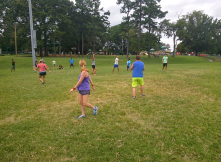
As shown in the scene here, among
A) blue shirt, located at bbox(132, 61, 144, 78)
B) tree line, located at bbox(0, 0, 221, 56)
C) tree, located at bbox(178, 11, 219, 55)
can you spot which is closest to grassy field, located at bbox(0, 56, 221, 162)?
blue shirt, located at bbox(132, 61, 144, 78)

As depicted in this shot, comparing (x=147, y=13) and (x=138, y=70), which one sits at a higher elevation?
(x=147, y=13)

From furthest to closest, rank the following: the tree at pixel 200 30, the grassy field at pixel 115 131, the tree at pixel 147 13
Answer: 1. the tree at pixel 200 30
2. the tree at pixel 147 13
3. the grassy field at pixel 115 131

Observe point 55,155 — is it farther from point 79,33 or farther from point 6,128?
point 79,33

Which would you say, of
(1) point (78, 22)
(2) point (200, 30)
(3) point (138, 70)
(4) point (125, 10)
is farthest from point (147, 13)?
(3) point (138, 70)

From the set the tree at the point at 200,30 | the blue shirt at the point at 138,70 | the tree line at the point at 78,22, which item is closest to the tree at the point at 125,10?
the tree line at the point at 78,22

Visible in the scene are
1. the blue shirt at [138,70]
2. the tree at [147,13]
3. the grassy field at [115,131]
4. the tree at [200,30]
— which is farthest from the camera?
the tree at [200,30]

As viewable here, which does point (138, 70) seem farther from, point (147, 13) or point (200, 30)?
point (200, 30)

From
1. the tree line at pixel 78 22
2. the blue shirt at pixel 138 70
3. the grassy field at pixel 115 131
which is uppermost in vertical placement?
the tree line at pixel 78 22

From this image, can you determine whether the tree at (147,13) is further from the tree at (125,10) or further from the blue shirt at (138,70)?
the blue shirt at (138,70)

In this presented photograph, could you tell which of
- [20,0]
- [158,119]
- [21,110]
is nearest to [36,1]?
[20,0]

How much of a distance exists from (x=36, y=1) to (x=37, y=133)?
158 ft

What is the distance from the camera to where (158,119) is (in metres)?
4.49

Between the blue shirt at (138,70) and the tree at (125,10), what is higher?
the tree at (125,10)

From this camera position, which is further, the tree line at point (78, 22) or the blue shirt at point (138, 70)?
the tree line at point (78, 22)
